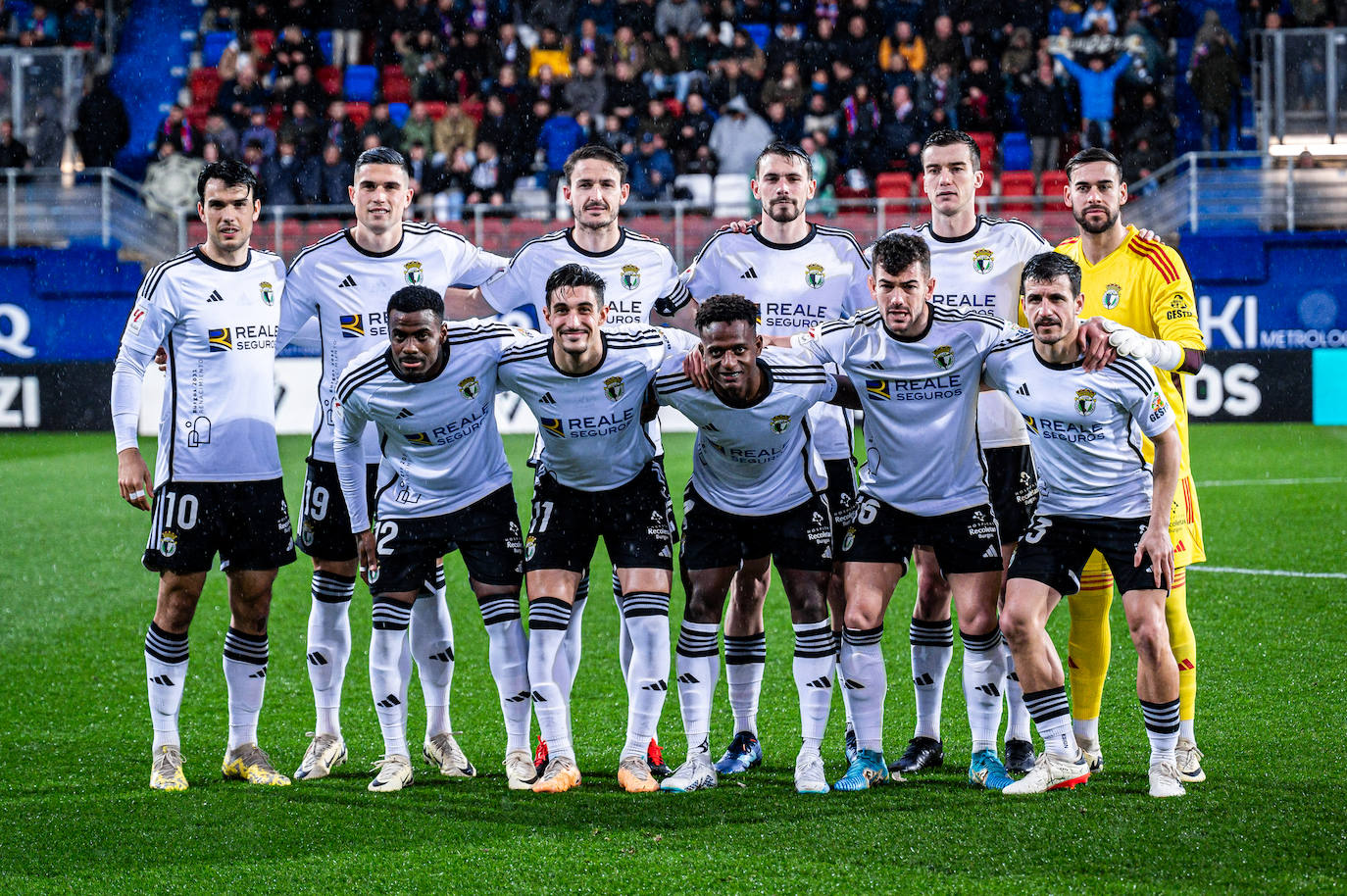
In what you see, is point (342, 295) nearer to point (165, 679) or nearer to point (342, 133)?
point (165, 679)

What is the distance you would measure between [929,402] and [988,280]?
0.76 metres

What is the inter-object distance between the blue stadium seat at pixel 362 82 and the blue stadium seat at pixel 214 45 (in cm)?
245

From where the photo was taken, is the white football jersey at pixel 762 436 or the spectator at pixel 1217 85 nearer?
the white football jersey at pixel 762 436

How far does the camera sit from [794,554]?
18.3 ft

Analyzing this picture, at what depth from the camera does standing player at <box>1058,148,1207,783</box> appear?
5664 mm

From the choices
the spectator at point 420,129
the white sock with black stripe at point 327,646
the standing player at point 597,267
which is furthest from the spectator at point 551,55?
the white sock with black stripe at point 327,646

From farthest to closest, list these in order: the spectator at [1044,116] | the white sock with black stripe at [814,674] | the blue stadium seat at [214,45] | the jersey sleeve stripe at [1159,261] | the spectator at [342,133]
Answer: the blue stadium seat at [214,45], the spectator at [342,133], the spectator at [1044,116], the jersey sleeve stripe at [1159,261], the white sock with black stripe at [814,674]

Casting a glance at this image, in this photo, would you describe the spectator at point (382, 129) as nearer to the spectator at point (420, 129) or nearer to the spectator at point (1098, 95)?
the spectator at point (420, 129)

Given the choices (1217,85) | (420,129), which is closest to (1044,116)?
(1217,85)

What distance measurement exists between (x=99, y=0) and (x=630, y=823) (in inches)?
909

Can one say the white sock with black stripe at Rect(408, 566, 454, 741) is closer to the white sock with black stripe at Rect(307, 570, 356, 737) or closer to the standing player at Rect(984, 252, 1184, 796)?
the white sock with black stripe at Rect(307, 570, 356, 737)

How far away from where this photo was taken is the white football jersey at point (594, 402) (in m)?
5.57

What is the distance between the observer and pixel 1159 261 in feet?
19.1

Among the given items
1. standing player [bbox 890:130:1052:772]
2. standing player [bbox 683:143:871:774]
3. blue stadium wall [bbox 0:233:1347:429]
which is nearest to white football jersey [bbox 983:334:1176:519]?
standing player [bbox 890:130:1052:772]
